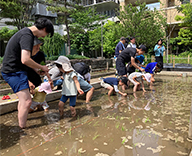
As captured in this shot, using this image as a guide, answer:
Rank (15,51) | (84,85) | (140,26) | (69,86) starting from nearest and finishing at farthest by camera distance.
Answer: (15,51) < (69,86) < (84,85) < (140,26)

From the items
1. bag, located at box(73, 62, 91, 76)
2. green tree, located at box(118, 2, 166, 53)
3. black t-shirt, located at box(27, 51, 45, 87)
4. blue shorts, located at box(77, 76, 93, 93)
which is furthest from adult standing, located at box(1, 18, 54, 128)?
green tree, located at box(118, 2, 166, 53)

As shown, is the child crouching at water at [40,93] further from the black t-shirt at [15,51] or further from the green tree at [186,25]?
the green tree at [186,25]

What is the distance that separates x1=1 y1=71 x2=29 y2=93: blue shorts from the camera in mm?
3115

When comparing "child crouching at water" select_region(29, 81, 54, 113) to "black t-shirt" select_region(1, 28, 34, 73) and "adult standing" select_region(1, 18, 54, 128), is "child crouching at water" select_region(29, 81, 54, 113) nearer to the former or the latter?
"adult standing" select_region(1, 18, 54, 128)

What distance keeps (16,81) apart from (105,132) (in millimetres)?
1795

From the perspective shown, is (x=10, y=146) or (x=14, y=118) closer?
(x=10, y=146)

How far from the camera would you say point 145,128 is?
3.23 meters

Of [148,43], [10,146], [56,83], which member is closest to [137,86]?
[56,83]

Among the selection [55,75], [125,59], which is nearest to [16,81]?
[55,75]

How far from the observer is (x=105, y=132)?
10.3 ft

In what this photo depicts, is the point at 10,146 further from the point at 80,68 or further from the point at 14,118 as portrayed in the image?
the point at 80,68

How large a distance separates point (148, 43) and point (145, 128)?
15134 millimetres

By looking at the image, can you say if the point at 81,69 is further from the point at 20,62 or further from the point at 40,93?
the point at 20,62

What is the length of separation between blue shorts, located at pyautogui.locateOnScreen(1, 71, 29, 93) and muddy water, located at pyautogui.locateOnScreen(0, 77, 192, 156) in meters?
0.84
